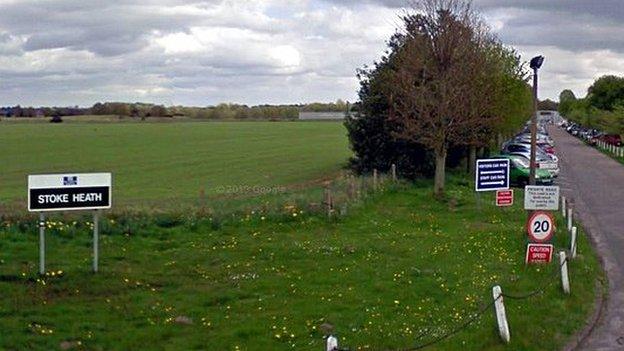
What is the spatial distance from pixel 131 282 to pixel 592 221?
1576cm

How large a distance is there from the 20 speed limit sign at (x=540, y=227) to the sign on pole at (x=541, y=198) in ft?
2.42

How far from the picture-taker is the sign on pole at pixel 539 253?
1535 centimetres

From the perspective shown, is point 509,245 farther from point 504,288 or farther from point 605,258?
point 504,288

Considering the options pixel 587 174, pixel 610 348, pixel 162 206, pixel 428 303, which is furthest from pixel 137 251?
pixel 587 174

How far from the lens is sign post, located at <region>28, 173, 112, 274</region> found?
47.4 ft

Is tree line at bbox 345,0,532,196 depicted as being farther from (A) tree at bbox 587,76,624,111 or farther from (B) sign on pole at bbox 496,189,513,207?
(A) tree at bbox 587,76,624,111

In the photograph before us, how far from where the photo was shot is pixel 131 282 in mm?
14023

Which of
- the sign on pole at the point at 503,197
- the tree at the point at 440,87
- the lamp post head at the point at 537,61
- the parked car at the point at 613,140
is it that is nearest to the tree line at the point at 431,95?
the tree at the point at 440,87

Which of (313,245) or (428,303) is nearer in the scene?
(428,303)

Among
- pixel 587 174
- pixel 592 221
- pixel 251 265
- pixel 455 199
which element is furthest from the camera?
pixel 587 174

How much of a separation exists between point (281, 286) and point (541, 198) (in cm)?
553

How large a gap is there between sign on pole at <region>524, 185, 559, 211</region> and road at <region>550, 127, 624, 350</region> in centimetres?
180

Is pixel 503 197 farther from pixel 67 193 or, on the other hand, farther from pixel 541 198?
pixel 67 193

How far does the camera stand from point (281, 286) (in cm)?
1388
